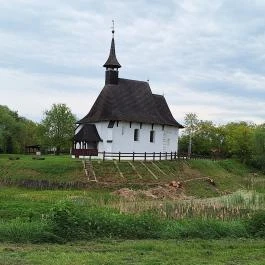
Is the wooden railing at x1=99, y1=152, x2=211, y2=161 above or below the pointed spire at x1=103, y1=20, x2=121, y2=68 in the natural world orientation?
below

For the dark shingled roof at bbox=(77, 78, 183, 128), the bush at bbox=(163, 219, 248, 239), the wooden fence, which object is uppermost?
the dark shingled roof at bbox=(77, 78, 183, 128)

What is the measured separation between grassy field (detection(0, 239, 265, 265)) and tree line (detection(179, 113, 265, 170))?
2448 inches

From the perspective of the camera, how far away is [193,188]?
4619 cm

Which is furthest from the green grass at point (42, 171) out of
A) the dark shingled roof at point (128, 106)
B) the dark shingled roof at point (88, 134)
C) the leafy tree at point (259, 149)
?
the leafy tree at point (259, 149)

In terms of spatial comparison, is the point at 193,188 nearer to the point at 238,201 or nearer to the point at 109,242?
the point at 238,201

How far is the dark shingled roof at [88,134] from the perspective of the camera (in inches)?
2248

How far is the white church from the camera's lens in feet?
188

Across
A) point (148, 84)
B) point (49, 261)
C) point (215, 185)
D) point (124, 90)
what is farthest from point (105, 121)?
point (49, 261)

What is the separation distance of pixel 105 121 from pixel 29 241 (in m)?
42.8

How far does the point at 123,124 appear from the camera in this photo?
58219 mm

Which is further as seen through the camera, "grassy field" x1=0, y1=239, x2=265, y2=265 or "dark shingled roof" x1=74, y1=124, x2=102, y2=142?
"dark shingled roof" x1=74, y1=124, x2=102, y2=142

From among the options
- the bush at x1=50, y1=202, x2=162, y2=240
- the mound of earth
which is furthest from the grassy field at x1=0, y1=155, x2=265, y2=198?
the bush at x1=50, y1=202, x2=162, y2=240

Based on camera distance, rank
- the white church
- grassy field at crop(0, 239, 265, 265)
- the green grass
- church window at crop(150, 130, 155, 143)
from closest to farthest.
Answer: grassy field at crop(0, 239, 265, 265)
the green grass
the white church
church window at crop(150, 130, 155, 143)

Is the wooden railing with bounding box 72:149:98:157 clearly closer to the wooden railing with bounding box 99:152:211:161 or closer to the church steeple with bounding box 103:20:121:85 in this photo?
the wooden railing with bounding box 99:152:211:161
